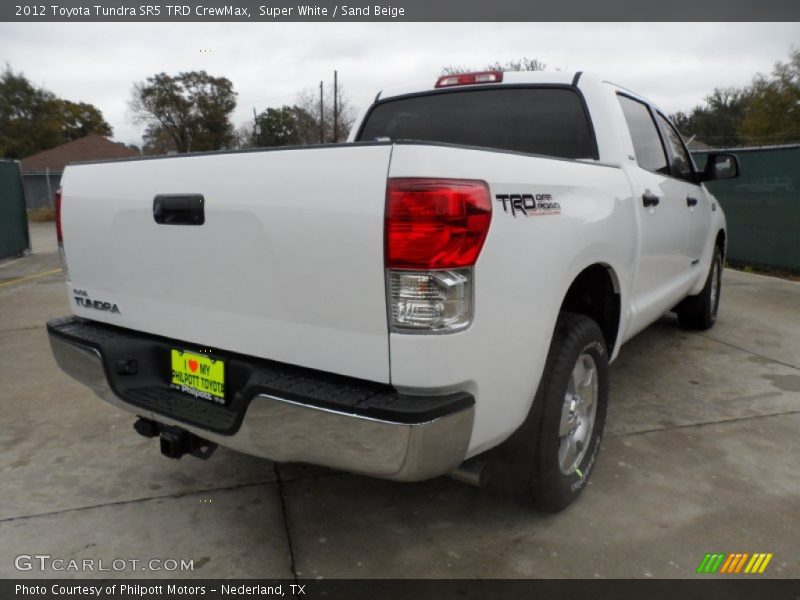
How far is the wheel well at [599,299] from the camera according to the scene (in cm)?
272

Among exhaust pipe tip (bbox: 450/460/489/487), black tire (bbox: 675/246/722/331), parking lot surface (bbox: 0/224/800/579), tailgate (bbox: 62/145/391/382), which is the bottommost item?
parking lot surface (bbox: 0/224/800/579)

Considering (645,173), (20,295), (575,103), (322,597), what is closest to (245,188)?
(322,597)

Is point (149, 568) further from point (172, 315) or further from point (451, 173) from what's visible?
point (451, 173)

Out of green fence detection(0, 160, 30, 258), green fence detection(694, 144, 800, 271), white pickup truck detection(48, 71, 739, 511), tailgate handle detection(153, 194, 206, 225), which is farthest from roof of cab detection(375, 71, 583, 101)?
green fence detection(0, 160, 30, 258)

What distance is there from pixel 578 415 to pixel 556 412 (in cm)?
44

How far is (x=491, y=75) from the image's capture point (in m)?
3.52

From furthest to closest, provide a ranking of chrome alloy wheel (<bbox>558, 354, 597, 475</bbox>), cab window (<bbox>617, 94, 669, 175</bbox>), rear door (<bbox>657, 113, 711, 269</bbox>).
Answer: rear door (<bbox>657, 113, 711, 269</bbox>) < cab window (<bbox>617, 94, 669, 175</bbox>) < chrome alloy wheel (<bbox>558, 354, 597, 475</bbox>)

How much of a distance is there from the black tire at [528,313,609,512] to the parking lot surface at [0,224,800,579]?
0.48 feet

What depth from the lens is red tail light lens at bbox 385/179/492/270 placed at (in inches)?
68.5

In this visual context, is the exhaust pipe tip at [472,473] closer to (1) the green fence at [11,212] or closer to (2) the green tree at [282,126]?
(1) the green fence at [11,212]

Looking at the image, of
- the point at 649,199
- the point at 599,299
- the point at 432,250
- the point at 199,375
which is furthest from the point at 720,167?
the point at 199,375

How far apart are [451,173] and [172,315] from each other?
122 cm

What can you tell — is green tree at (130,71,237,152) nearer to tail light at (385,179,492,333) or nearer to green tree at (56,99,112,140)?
green tree at (56,99,112,140)

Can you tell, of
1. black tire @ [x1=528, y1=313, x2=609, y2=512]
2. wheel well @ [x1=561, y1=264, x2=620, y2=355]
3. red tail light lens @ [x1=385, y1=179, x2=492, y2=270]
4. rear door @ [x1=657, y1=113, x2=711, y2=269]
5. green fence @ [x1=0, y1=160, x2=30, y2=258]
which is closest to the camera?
red tail light lens @ [x1=385, y1=179, x2=492, y2=270]
